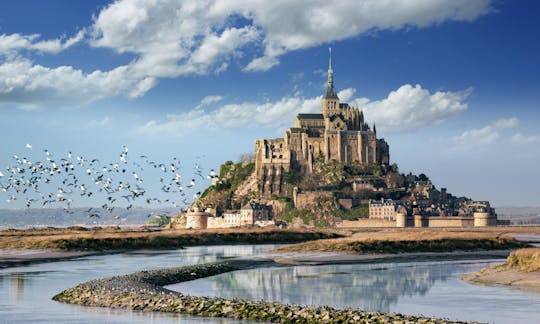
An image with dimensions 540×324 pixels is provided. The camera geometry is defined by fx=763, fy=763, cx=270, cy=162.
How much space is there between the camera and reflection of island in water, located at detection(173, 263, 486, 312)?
27.4m

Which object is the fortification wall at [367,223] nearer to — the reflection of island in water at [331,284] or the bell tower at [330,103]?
the bell tower at [330,103]

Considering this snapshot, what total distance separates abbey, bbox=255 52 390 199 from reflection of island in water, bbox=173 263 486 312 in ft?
389

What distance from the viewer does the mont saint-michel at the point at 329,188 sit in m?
148

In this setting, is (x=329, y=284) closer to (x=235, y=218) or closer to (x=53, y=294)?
(x=53, y=294)

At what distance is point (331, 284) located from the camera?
108 feet

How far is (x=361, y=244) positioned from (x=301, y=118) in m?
117

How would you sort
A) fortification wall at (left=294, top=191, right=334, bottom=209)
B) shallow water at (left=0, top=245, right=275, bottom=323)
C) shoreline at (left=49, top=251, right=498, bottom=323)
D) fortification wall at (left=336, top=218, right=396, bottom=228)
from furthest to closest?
1. fortification wall at (left=294, top=191, right=334, bottom=209)
2. fortification wall at (left=336, top=218, right=396, bottom=228)
3. shallow water at (left=0, top=245, right=275, bottom=323)
4. shoreline at (left=49, top=251, right=498, bottom=323)

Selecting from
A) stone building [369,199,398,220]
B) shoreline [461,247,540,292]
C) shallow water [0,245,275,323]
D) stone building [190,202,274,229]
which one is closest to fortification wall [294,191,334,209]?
stone building [190,202,274,229]

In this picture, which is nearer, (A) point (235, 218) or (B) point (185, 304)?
(B) point (185, 304)

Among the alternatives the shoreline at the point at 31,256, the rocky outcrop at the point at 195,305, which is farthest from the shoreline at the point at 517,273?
the shoreline at the point at 31,256

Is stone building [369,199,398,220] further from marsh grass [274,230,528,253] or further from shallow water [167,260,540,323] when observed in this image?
shallow water [167,260,540,323]

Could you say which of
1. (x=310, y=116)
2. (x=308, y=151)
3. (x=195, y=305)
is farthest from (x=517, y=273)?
(x=310, y=116)

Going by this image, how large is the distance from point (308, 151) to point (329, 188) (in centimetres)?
1082

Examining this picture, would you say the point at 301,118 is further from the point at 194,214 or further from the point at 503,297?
the point at 503,297
